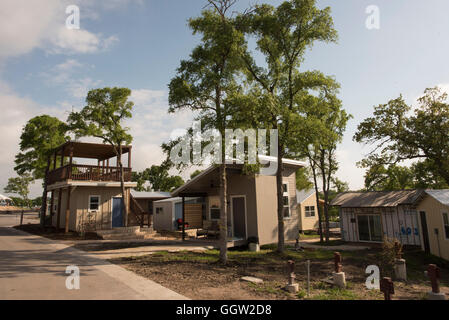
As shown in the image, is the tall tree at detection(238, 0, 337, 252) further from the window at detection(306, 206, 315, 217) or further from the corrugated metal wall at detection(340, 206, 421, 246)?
the window at detection(306, 206, 315, 217)

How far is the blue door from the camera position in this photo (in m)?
20.7

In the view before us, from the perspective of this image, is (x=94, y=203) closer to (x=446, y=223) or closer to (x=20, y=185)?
(x=446, y=223)

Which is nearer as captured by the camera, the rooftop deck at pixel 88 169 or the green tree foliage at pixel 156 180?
the rooftop deck at pixel 88 169

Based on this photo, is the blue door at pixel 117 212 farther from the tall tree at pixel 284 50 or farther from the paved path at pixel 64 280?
the tall tree at pixel 284 50

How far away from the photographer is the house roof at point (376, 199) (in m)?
17.3

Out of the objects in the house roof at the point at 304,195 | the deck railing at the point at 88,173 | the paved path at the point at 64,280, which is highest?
the deck railing at the point at 88,173

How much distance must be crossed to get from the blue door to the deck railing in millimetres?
1693

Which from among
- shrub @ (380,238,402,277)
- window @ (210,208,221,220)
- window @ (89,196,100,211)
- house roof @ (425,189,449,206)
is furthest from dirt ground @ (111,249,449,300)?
window @ (89,196,100,211)

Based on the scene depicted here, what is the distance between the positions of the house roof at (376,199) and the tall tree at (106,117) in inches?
623

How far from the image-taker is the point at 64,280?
739 centimetres

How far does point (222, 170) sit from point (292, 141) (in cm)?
394

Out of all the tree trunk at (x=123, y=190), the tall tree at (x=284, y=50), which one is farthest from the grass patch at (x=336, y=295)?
the tree trunk at (x=123, y=190)

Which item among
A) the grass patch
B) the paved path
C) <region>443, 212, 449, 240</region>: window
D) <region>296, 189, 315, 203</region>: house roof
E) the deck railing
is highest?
the deck railing
